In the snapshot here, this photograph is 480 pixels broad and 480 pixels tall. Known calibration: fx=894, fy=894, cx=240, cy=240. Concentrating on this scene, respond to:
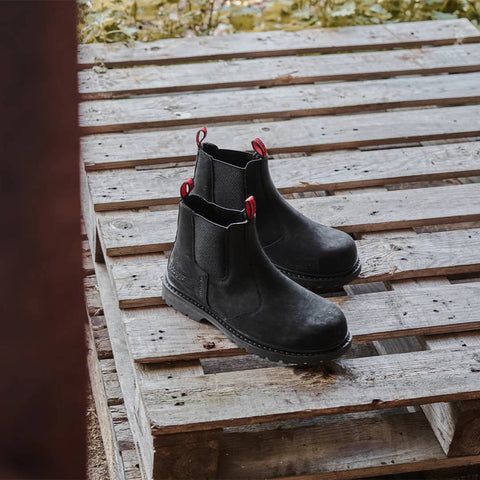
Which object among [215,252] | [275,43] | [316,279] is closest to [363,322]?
[316,279]

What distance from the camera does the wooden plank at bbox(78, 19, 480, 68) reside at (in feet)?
9.92

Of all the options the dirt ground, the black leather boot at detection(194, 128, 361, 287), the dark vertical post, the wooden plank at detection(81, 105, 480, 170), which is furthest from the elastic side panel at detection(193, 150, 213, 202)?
the dark vertical post

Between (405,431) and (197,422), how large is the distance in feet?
1.50

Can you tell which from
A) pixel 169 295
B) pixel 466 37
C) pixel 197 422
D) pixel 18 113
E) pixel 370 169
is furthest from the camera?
pixel 466 37

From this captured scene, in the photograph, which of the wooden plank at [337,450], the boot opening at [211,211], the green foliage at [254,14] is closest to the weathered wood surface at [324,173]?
the boot opening at [211,211]

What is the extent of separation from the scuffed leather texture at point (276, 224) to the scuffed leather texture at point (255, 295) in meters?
0.10

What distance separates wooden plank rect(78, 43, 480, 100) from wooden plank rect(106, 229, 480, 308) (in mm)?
911

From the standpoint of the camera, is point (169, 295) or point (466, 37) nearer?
point (169, 295)

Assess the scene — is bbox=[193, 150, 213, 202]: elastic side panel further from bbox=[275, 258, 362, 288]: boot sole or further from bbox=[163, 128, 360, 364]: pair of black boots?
bbox=[275, 258, 362, 288]: boot sole

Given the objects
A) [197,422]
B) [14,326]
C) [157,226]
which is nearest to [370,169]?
[157,226]

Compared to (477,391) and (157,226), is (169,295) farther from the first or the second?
(477,391)

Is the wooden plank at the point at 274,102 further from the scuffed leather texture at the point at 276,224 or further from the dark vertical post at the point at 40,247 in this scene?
the dark vertical post at the point at 40,247

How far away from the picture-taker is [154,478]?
5.32ft

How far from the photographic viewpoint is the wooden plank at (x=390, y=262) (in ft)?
6.32
